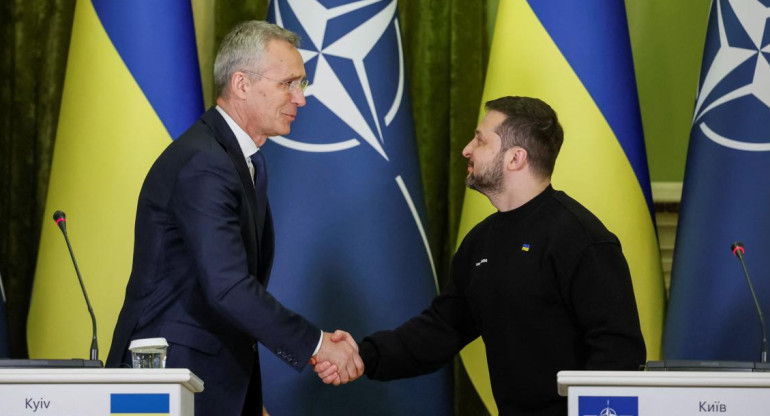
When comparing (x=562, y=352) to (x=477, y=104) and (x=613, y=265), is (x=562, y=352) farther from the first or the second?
(x=477, y=104)

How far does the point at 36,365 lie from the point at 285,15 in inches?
82.2

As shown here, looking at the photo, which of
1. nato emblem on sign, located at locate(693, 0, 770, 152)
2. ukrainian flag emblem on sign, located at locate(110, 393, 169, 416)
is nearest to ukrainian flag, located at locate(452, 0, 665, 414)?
nato emblem on sign, located at locate(693, 0, 770, 152)

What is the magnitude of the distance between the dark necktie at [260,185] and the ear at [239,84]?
0.60 feet

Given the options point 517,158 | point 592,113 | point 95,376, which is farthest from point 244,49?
point 592,113

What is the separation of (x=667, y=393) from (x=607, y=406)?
0.44 ft

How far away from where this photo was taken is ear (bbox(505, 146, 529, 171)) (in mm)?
3329

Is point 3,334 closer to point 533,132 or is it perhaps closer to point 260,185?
point 260,185

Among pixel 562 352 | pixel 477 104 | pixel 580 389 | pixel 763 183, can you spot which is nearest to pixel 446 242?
pixel 477 104

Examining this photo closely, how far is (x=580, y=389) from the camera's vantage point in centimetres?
234

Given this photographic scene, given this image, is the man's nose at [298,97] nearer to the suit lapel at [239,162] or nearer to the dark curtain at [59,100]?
the suit lapel at [239,162]

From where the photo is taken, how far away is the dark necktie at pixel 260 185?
3.12 meters

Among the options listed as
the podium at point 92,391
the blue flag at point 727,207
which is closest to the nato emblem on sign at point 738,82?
the blue flag at point 727,207

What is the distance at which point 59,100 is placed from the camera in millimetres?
4816

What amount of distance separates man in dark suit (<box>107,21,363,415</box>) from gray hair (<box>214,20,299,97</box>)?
14cm
